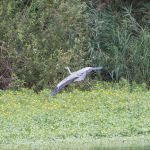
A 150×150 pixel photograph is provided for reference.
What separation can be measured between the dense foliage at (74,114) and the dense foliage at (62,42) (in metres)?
0.59

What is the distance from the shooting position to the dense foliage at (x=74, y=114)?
968cm

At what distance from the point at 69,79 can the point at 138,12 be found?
3.73 meters

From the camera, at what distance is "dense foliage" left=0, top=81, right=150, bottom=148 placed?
9680 millimetres

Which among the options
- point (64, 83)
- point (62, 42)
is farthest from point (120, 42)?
point (64, 83)

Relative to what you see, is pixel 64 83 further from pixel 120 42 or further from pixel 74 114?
pixel 120 42

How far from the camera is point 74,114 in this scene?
444 inches

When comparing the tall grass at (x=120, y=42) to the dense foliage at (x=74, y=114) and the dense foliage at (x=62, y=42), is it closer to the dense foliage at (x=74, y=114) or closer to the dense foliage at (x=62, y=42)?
the dense foliage at (x=62, y=42)

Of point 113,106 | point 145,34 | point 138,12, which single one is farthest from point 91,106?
point 138,12

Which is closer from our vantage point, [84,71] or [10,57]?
[84,71]

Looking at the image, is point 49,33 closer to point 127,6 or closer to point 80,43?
point 80,43

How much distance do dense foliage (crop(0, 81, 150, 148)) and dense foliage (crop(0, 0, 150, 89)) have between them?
23.3 inches

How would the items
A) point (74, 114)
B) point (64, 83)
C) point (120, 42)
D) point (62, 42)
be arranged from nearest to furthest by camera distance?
point (74, 114), point (64, 83), point (62, 42), point (120, 42)

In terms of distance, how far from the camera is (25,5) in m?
14.9

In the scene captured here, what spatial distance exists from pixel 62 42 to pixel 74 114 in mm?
3457
